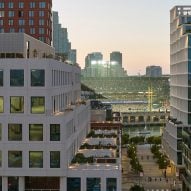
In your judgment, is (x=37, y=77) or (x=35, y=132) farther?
(x=35, y=132)

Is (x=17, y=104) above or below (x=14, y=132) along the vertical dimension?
above

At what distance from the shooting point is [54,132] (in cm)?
5659

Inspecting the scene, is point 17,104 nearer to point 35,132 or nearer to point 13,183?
point 35,132

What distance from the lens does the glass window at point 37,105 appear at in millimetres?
56594

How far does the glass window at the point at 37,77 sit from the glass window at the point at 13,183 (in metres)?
10.3

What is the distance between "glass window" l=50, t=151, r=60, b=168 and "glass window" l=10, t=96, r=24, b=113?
18.2 feet

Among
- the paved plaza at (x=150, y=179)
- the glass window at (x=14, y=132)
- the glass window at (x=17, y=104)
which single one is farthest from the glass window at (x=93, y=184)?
the paved plaza at (x=150, y=179)

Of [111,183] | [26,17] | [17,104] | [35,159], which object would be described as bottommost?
[111,183]

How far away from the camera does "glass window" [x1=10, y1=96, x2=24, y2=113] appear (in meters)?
56.6

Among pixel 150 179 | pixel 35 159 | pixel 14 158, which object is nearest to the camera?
pixel 35 159

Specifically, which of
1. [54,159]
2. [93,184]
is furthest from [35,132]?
[93,184]

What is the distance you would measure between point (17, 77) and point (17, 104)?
2.85m

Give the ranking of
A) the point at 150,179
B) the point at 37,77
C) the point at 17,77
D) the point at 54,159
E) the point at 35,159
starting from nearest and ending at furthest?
1. the point at 17,77
2. the point at 37,77
3. the point at 54,159
4. the point at 35,159
5. the point at 150,179

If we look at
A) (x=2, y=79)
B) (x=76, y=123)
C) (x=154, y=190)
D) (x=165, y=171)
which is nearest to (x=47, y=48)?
(x=76, y=123)
